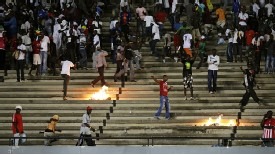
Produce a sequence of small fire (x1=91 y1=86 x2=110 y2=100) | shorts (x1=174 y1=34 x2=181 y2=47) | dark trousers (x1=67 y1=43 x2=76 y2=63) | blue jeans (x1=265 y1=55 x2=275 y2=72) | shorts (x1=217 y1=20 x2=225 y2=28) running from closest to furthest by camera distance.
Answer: small fire (x1=91 y1=86 x2=110 y2=100) → blue jeans (x1=265 y1=55 x2=275 y2=72) → dark trousers (x1=67 y1=43 x2=76 y2=63) → shorts (x1=174 y1=34 x2=181 y2=47) → shorts (x1=217 y1=20 x2=225 y2=28)

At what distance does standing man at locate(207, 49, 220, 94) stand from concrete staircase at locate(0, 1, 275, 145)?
0.26 metres

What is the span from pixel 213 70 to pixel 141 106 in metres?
2.99

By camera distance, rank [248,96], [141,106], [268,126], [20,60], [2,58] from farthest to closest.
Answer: [2,58], [20,60], [141,106], [248,96], [268,126]

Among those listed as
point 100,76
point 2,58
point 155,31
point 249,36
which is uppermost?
point 155,31

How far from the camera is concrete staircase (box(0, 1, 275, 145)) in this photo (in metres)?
30.0

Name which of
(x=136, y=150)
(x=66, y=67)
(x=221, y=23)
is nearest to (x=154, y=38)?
(x=221, y=23)

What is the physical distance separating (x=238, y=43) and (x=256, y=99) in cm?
391

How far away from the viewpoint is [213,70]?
107 feet

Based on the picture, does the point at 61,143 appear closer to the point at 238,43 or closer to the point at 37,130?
the point at 37,130

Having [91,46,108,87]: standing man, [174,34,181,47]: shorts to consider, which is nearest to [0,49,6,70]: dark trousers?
[91,46,108,87]: standing man

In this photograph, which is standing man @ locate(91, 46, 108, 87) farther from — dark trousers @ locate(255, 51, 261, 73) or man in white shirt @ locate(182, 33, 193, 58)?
dark trousers @ locate(255, 51, 261, 73)

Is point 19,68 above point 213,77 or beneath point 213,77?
above

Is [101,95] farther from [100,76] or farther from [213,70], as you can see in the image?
[213,70]

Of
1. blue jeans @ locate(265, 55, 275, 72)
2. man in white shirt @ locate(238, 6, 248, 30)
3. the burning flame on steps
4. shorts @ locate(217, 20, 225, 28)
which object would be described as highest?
man in white shirt @ locate(238, 6, 248, 30)
